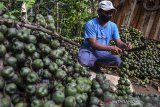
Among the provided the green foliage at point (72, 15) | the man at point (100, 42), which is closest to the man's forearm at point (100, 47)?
the man at point (100, 42)

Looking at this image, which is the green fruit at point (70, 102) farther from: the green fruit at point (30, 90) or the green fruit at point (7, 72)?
the green fruit at point (7, 72)

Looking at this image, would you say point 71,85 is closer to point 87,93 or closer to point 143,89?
point 87,93

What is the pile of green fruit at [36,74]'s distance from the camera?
286 centimetres

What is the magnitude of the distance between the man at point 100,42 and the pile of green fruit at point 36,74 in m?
3.54

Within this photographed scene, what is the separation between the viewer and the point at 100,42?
7.15m

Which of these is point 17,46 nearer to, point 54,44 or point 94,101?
point 54,44

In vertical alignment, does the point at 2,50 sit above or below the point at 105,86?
above

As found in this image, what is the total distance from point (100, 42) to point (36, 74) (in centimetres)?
424

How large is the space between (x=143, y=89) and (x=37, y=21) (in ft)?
17.9

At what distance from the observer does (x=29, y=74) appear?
9.59 ft

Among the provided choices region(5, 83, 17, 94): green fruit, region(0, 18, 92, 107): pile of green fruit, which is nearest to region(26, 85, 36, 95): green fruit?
region(0, 18, 92, 107): pile of green fruit

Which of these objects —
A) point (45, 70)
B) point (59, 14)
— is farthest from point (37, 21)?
point (59, 14)

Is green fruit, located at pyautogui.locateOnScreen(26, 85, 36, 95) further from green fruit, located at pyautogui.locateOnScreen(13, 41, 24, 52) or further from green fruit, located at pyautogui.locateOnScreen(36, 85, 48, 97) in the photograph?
green fruit, located at pyautogui.locateOnScreen(13, 41, 24, 52)

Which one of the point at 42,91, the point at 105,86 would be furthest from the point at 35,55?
the point at 105,86
